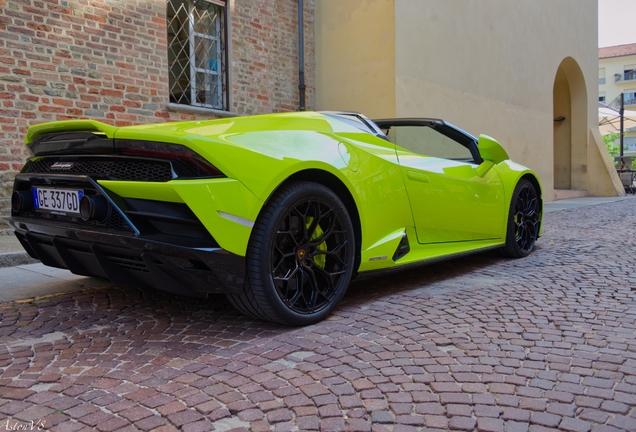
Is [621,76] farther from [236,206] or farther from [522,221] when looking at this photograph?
[236,206]

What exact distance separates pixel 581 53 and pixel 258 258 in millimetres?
16429

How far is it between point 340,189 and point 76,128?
1455 mm

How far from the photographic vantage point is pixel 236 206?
2.50 metres

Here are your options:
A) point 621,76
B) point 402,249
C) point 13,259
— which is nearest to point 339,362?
point 402,249

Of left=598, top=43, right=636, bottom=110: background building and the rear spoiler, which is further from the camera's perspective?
left=598, top=43, right=636, bottom=110: background building

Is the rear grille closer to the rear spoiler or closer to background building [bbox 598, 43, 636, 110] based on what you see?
the rear spoiler

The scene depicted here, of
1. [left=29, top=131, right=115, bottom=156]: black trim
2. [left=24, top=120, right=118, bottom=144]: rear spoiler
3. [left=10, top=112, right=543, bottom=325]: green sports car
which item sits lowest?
[left=10, top=112, right=543, bottom=325]: green sports car

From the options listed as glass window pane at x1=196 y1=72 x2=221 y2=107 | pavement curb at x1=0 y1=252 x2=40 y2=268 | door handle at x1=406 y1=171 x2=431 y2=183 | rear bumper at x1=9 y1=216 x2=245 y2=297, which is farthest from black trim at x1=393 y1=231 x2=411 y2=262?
glass window pane at x1=196 y1=72 x2=221 y2=107

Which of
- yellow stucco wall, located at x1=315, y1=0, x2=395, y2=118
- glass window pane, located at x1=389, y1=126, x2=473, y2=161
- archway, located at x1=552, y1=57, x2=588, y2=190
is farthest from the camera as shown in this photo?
archway, located at x1=552, y1=57, x2=588, y2=190

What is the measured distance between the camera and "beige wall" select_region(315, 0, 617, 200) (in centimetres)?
934

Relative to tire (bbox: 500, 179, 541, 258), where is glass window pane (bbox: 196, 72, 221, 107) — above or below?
above

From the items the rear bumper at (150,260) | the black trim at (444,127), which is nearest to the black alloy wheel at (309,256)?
the rear bumper at (150,260)

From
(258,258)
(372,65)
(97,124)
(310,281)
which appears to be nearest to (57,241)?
(97,124)

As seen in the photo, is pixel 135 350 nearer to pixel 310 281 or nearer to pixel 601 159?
pixel 310 281
